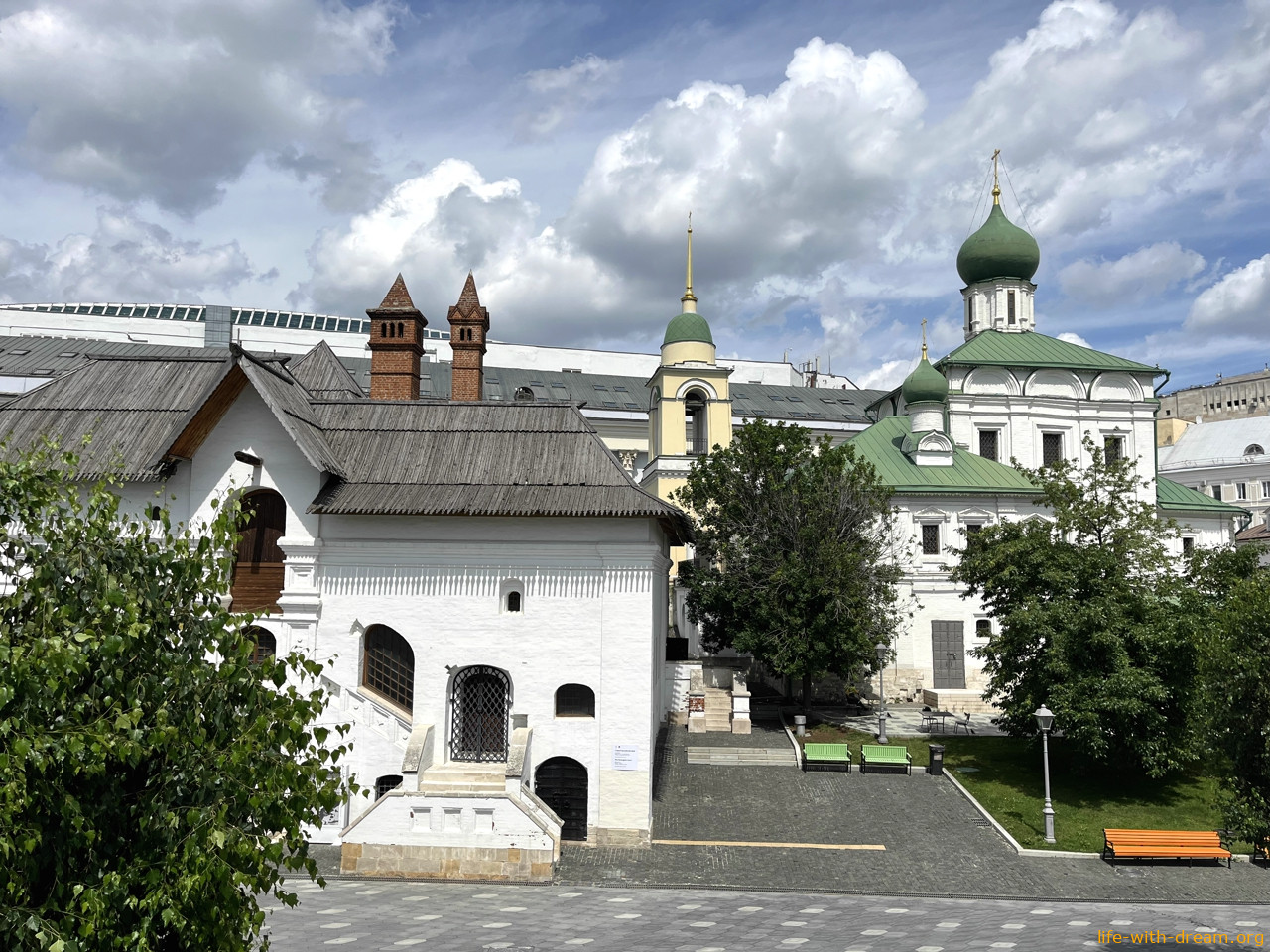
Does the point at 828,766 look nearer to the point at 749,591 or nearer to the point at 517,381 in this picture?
the point at 749,591

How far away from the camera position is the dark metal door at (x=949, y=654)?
3662cm

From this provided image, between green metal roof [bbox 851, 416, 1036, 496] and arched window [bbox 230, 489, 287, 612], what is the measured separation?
79.1 ft

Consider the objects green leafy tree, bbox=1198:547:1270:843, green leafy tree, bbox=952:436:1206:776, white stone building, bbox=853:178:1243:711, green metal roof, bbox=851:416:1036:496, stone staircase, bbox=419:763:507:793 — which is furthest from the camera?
green metal roof, bbox=851:416:1036:496

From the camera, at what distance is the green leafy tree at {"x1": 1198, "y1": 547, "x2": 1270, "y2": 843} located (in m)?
15.2

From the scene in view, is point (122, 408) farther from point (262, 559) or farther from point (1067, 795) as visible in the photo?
point (1067, 795)

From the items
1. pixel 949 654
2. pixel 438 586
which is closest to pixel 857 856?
pixel 438 586

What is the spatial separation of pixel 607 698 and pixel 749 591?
34.6ft

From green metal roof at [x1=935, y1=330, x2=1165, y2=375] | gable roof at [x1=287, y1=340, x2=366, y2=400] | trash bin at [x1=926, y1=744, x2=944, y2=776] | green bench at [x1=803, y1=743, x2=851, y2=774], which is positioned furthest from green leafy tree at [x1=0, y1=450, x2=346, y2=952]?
green metal roof at [x1=935, y1=330, x2=1165, y2=375]

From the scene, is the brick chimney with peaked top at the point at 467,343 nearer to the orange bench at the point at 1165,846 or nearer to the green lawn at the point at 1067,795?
the green lawn at the point at 1067,795

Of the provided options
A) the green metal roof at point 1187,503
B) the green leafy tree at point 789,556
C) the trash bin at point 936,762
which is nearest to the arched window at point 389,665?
the green leafy tree at point 789,556

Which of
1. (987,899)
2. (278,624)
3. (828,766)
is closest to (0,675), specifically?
(278,624)

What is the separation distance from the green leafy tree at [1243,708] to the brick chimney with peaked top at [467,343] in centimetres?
2005

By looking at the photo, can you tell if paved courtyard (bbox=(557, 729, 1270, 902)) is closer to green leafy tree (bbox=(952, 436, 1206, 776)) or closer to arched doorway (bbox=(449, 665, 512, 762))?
arched doorway (bbox=(449, 665, 512, 762))

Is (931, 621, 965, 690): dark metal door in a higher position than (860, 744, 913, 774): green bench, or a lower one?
higher
